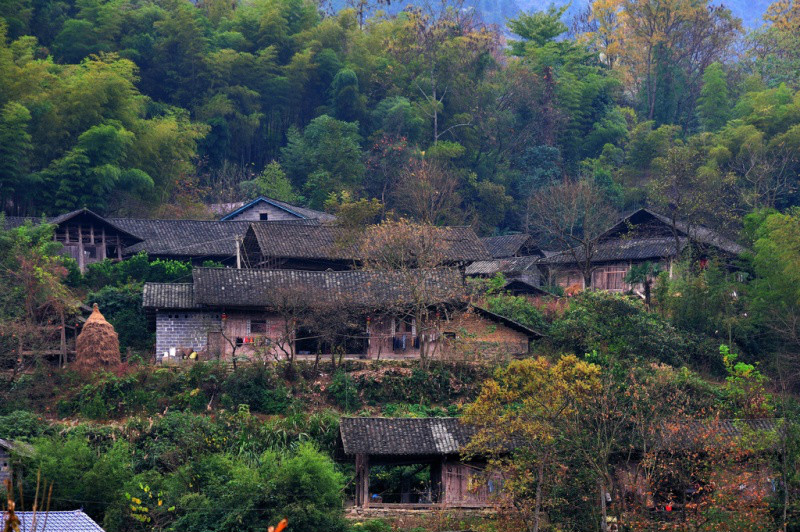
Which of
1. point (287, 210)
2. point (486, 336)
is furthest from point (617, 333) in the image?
point (287, 210)

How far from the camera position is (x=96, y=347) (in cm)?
2470

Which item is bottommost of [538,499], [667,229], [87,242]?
[538,499]

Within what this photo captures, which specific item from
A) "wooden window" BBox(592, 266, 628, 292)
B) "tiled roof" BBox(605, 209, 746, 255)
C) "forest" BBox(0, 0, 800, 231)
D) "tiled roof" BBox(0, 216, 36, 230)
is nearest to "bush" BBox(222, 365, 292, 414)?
"tiled roof" BBox(0, 216, 36, 230)

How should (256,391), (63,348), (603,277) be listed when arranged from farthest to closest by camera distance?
(603,277), (63,348), (256,391)

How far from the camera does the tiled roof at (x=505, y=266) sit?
33938mm

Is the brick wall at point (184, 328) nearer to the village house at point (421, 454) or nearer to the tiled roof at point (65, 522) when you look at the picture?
the village house at point (421, 454)

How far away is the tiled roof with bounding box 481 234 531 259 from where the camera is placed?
3762cm

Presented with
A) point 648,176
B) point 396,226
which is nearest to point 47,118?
point 396,226

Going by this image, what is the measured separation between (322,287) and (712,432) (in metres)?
11.1

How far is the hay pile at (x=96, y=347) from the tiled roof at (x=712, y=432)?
13216mm

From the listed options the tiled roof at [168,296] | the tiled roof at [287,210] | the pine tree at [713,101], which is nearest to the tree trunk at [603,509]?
the tiled roof at [168,296]

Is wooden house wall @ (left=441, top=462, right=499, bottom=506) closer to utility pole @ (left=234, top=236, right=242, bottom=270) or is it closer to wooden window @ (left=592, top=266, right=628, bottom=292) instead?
utility pole @ (left=234, top=236, right=242, bottom=270)

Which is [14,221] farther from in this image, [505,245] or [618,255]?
[618,255]

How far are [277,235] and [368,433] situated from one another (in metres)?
11.8
